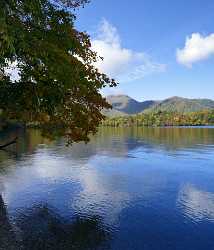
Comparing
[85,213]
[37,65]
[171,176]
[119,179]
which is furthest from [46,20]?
[171,176]

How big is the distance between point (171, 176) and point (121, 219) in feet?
75.7

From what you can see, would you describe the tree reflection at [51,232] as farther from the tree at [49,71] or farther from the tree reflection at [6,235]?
the tree at [49,71]

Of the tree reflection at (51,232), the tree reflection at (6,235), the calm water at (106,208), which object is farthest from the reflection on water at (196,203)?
the tree reflection at (6,235)

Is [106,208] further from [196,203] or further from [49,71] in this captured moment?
[49,71]

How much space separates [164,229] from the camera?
83.8 ft

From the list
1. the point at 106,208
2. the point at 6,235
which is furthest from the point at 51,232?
the point at 106,208

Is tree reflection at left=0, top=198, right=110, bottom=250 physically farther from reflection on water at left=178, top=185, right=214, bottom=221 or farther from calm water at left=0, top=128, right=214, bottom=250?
reflection on water at left=178, top=185, right=214, bottom=221

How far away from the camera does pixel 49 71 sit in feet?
63.6

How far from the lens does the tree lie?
1765 centimetres

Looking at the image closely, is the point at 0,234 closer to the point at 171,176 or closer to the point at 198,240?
the point at 198,240

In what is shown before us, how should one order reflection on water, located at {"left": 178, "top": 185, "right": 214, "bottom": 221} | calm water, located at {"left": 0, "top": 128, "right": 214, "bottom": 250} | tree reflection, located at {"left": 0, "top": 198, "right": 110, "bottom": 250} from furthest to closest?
reflection on water, located at {"left": 178, "top": 185, "right": 214, "bottom": 221} < calm water, located at {"left": 0, "top": 128, "right": 214, "bottom": 250} < tree reflection, located at {"left": 0, "top": 198, "right": 110, "bottom": 250}

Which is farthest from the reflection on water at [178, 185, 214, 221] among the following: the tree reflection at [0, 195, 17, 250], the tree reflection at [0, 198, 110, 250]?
the tree reflection at [0, 195, 17, 250]

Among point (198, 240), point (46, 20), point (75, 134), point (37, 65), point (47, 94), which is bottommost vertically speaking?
point (198, 240)

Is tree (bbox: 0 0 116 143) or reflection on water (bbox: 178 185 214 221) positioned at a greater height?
tree (bbox: 0 0 116 143)
